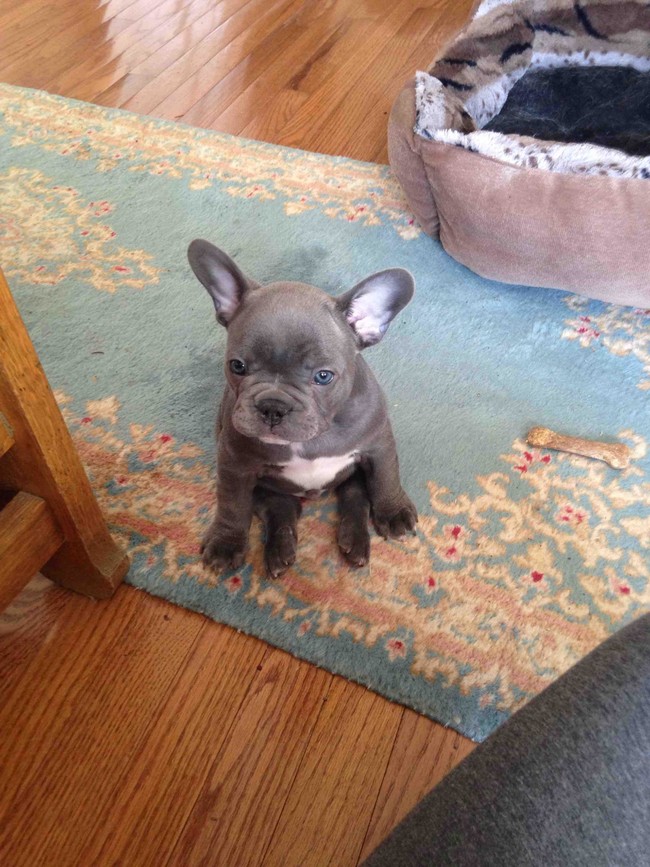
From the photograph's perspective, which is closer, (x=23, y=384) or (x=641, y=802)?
(x=641, y=802)

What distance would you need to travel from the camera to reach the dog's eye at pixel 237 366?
45.0 inches

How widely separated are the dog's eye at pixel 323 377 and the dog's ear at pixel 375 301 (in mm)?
127

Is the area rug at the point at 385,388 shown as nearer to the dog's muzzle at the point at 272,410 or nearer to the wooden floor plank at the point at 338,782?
the wooden floor plank at the point at 338,782

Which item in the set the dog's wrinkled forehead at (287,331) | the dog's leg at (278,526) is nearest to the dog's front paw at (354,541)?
the dog's leg at (278,526)

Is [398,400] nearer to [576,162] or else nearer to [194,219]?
[576,162]

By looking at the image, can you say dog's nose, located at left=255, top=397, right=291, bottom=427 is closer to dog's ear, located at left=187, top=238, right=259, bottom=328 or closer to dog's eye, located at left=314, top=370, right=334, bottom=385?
dog's eye, located at left=314, top=370, right=334, bottom=385

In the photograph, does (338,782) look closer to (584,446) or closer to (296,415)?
(296,415)

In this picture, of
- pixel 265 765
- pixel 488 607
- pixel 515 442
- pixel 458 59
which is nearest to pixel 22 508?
pixel 265 765

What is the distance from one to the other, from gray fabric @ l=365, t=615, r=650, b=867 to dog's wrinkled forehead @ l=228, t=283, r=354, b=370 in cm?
68

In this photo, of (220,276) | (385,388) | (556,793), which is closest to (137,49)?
(385,388)

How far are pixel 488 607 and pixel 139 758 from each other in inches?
27.8

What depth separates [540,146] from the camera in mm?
1892

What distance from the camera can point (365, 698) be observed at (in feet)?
3.98

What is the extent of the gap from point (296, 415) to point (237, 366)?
0.15m
